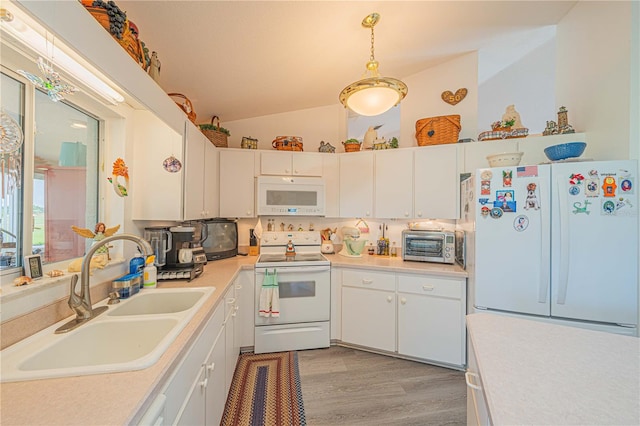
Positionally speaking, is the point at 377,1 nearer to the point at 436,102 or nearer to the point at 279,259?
the point at 436,102

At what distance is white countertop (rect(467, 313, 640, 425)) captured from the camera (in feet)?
1.84

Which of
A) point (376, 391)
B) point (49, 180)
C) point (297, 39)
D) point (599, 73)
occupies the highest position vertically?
point (297, 39)

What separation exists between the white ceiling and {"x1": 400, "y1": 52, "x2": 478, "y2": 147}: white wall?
13cm

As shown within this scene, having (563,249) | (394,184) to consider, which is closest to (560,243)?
(563,249)

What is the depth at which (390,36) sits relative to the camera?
1.98 m

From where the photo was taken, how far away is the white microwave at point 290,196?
255cm

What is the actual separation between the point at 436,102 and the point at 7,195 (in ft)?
10.9

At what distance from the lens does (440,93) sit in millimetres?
2625

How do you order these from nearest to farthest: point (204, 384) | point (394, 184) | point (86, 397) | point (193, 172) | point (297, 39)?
point (86, 397) < point (204, 384) < point (297, 39) < point (193, 172) < point (394, 184)

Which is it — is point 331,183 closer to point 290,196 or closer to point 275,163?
point 290,196

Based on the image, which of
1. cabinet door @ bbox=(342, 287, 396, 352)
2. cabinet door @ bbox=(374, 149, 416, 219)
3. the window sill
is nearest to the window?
the window sill

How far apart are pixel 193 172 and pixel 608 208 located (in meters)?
2.89

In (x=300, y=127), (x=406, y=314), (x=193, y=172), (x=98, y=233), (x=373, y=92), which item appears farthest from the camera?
(x=300, y=127)

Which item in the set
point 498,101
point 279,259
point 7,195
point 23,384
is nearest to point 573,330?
point 23,384
